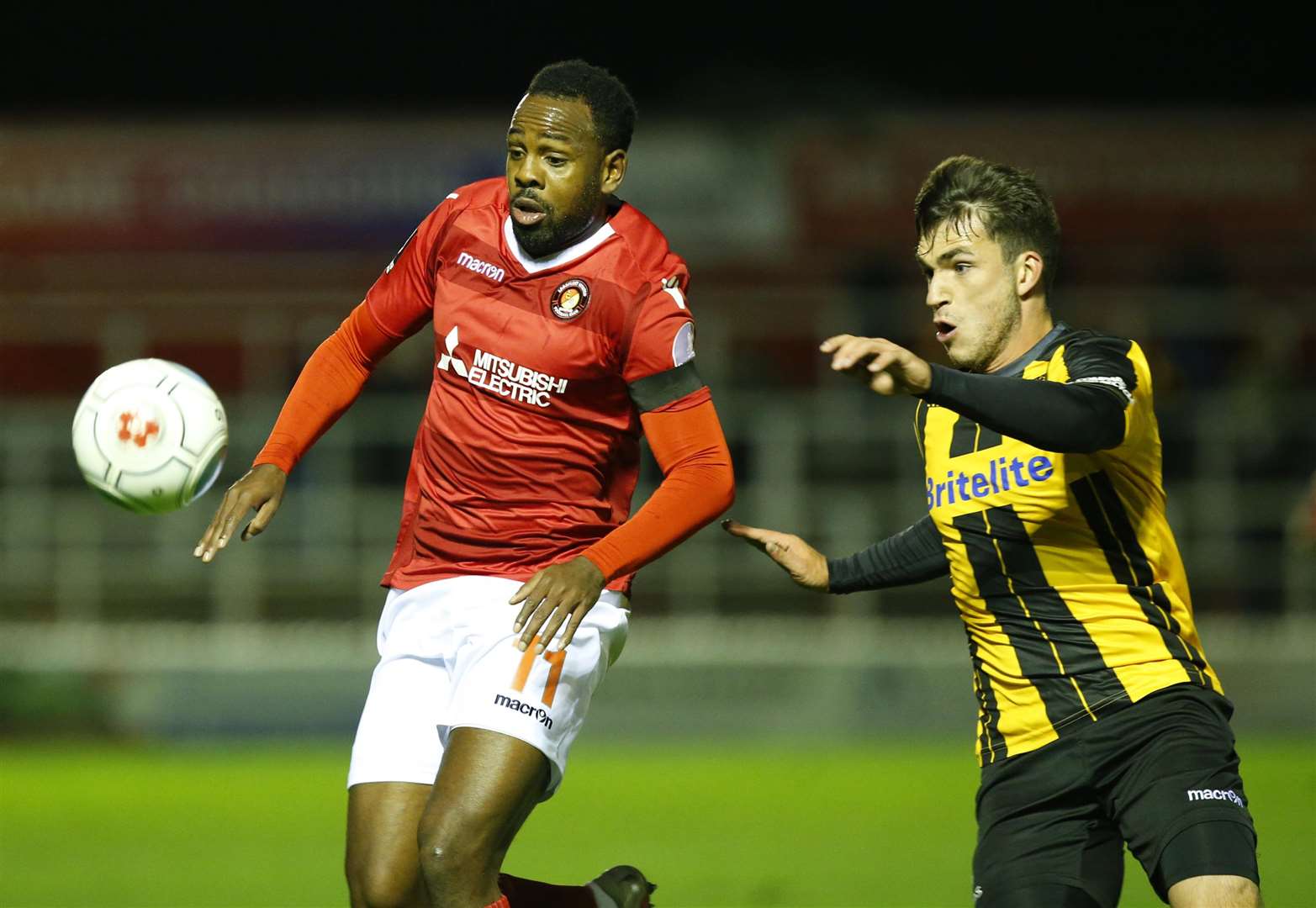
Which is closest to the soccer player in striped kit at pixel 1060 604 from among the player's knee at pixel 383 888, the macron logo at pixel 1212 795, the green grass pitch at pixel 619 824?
the macron logo at pixel 1212 795

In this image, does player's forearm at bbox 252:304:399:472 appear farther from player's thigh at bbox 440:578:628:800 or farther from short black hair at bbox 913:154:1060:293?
short black hair at bbox 913:154:1060:293

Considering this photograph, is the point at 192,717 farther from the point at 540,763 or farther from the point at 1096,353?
the point at 1096,353

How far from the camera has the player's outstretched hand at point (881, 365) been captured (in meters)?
3.32

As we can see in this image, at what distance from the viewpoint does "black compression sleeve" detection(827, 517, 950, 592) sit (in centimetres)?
450

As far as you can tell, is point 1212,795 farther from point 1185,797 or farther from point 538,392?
point 538,392

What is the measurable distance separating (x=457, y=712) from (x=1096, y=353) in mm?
1643

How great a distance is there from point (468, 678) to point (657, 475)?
27.4 ft

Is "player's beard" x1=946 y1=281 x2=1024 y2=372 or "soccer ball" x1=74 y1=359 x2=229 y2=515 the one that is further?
"soccer ball" x1=74 y1=359 x2=229 y2=515

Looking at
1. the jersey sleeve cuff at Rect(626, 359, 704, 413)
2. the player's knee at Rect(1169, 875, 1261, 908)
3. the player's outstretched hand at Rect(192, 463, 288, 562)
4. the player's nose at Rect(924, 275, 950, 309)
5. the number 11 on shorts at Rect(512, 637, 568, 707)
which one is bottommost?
the player's knee at Rect(1169, 875, 1261, 908)

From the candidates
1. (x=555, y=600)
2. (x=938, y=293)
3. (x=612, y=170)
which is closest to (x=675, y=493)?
(x=555, y=600)

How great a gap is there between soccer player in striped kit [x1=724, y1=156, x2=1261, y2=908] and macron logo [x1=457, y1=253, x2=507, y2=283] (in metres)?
1.04

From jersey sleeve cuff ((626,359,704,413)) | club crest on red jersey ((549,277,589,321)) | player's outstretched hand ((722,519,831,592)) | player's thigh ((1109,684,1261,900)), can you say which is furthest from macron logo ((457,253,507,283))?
player's thigh ((1109,684,1261,900))

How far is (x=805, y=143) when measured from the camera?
555 inches

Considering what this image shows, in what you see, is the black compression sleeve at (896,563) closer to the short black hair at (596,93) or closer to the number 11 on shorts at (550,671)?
the number 11 on shorts at (550,671)
